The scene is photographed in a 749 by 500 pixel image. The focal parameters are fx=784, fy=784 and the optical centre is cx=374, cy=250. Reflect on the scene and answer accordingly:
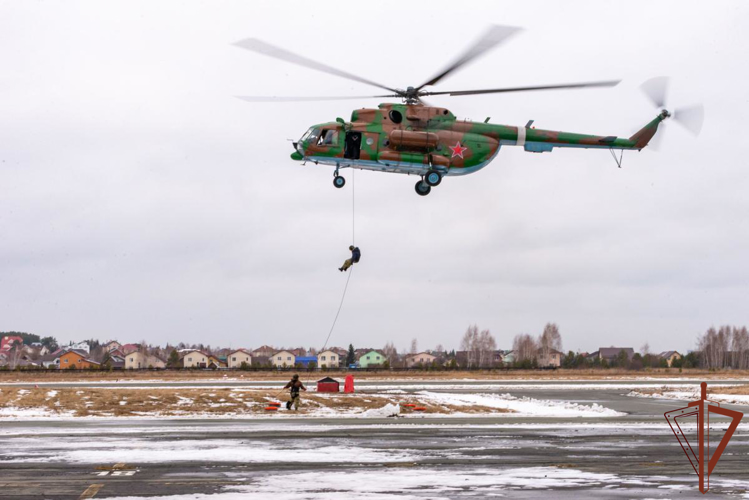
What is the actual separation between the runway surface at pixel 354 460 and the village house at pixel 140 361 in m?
141

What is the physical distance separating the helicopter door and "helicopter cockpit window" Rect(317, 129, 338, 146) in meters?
0.41

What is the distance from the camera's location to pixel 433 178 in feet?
88.2

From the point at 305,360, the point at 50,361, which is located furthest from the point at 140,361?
the point at 305,360

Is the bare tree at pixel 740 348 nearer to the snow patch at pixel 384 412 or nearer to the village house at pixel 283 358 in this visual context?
the village house at pixel 283 358

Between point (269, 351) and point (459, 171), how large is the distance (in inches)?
6257

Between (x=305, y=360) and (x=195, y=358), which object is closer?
(x=195, y=358)

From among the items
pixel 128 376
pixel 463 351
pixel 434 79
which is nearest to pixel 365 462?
pixel 434 79

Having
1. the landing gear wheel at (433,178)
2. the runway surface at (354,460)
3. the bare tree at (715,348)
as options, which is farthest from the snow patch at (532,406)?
the bare tree at (715,348)

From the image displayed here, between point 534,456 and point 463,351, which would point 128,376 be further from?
point 463,351

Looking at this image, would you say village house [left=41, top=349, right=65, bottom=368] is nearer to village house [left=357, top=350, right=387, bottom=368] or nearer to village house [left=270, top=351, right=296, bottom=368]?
village house [left=270, top=351, right=296, bottom=368]

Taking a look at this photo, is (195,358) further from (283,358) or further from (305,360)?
(305,360)

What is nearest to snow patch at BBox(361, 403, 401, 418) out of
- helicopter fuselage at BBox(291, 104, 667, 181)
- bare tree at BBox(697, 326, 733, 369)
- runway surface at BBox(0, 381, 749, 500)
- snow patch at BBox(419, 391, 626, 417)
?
runway surface at BBox(0, 381, 749, 500)

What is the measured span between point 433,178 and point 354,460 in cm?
1175

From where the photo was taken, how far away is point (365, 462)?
1767 cm
